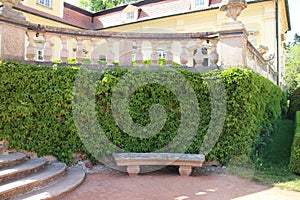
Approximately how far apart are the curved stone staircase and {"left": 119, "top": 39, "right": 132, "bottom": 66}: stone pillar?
2.35 metres

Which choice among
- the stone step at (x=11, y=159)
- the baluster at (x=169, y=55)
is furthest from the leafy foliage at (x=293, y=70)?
the stone step at (x=11, y=159)

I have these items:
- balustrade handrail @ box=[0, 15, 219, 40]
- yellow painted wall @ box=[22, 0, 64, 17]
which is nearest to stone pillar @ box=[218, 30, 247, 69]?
balustrade handrail @ box=[0, 15, 219, 40]

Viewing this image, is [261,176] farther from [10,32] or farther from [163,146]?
[10,32]

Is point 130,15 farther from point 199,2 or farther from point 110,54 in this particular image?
point 110,54

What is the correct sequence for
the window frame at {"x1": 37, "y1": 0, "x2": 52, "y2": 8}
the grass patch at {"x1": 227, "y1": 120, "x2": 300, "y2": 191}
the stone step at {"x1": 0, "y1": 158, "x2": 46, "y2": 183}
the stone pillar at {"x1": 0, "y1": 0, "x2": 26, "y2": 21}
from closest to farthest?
1. the stone step at {"x1": 0, "y1": 158, "x2": 46, "y2": 183}
2. the grass patch at {"x1": 227, "y1": 120, "x2": 300, "y2": 191}
3. the stone pillar at {"x1": 0, "y1": 0, "x2": 26, "y2": 21}
4. the window frame at {"x1": 37, "y1": 0, "x2": 52, "y2": 8}

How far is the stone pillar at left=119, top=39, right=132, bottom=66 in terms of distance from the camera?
19.6 ft

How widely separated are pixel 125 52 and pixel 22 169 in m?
3.07

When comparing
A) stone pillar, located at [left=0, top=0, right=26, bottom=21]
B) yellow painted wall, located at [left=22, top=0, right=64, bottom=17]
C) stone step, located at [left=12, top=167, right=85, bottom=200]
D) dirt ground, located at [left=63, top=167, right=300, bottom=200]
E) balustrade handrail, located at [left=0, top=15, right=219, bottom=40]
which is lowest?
dirt ground, located at [left=63, top=167, right=300, bottom=200]

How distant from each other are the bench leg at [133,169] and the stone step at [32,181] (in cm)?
114

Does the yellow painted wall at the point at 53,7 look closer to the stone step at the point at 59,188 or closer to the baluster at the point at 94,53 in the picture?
the baluster at the point at 94,53

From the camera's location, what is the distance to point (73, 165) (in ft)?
17.8

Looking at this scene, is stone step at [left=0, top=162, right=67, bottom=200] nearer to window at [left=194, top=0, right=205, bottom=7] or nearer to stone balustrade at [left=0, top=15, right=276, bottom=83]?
stone balustrade at [left=0, top=15, right=276, bottom=83]

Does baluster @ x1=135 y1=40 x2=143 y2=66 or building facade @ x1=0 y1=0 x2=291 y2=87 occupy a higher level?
building facade @ x1=0 y1=0 x2=291 y2=87

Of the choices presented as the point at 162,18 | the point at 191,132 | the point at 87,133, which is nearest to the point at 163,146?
the point at 191,132
